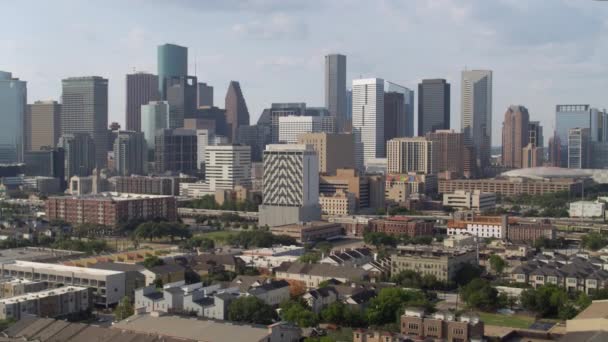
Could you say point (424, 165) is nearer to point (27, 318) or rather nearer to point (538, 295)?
point (538, 295)

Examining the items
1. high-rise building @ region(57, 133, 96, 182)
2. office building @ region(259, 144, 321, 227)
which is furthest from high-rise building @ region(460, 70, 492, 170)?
office building @ region(259, 144, 321, 227)

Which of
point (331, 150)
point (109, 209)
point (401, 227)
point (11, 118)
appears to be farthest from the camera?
point (11, 118)

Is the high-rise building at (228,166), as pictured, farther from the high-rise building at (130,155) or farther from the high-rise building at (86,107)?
the high-rise building at (86,107)

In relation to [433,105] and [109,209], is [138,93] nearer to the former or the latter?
[433,105]

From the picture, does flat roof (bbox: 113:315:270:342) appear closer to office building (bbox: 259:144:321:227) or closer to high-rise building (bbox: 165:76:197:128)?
office building (bbox: 259:144:321:227)

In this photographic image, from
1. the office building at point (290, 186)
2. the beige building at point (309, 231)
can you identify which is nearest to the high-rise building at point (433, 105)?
the office building at point (290, 186)

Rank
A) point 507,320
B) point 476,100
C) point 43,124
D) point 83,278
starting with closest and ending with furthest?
point 507,320, point 83,278, point 43,124, point 476,100

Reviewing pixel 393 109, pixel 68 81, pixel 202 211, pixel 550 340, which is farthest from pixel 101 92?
pixel 550 340

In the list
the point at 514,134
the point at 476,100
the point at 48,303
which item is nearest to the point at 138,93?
the point at 476,100
